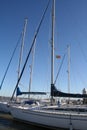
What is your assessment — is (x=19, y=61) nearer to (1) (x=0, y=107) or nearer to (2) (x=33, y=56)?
(2) (x=33, y=56)

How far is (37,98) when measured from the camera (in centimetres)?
3281

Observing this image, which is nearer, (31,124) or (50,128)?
(50,128)

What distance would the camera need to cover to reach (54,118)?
15.6m

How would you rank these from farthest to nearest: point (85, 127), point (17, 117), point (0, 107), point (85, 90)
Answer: point (0, 107) → point (85, 90) → point (17, 117) → point (85, 127)

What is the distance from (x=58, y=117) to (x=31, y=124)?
391 cm

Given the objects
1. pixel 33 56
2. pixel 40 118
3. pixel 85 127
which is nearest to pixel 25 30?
pixel 33 56

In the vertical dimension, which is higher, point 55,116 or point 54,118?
point 55,116

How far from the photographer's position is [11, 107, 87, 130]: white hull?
14.3 metres

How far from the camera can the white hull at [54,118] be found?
14.3 metres

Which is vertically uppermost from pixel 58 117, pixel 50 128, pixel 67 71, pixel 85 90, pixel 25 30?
pixel 25 30

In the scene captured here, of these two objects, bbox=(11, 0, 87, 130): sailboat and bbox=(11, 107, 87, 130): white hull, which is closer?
bbox=(11, 107, 87, 130): white hull

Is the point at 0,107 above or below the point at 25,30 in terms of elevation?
below

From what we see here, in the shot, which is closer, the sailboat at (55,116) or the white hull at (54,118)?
the white hull at (54,118)

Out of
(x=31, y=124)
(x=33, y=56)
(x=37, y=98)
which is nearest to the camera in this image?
(x=31, y=124)
